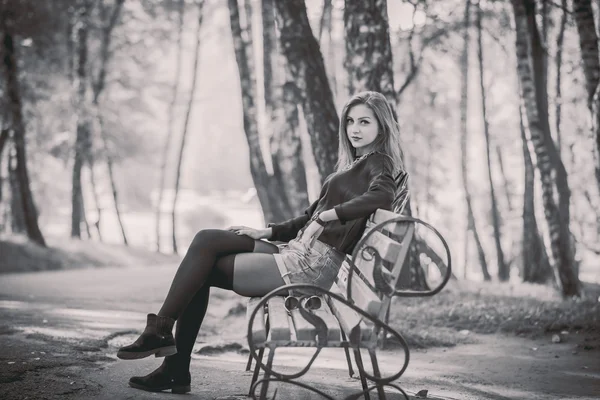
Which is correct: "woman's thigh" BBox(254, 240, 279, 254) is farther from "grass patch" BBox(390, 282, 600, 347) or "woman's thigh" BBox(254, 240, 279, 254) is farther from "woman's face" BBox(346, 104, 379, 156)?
"grass patch" BBox(390, 282, 600, 347)

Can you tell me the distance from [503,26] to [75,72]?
39.3ft

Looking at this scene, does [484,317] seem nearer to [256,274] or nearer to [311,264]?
[311,264]

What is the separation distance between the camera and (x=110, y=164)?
71.1 ft

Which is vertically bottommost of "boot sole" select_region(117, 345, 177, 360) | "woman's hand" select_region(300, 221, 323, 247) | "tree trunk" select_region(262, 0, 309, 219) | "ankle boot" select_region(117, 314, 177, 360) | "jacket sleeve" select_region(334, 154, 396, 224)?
"boot sole" select_region(117, 345, 177, 360)

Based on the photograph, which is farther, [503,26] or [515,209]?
[515,209]

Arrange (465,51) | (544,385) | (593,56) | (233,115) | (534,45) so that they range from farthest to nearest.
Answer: (233,115) → (465,51) → (534,45) → (593,56) → (544,385)

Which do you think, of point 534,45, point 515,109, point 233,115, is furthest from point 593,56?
point 233,115

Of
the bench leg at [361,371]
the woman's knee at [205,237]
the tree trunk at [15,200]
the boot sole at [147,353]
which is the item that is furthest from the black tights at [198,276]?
the tree trunk at [15,200]

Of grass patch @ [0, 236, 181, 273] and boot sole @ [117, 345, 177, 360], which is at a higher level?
grass patch @ [0, 236, 181, 273]

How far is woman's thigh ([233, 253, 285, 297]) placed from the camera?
379 centimetres

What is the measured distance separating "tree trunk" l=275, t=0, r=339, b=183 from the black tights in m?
3.56

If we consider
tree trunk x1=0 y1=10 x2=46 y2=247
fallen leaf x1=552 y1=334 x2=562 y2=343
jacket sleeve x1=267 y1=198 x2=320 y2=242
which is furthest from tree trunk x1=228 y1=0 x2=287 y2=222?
jacket sleeve x1=267 y1=198 x2=320 y2=242

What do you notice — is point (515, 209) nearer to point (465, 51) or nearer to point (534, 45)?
point (465, 51)

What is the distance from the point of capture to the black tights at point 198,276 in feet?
12.2
